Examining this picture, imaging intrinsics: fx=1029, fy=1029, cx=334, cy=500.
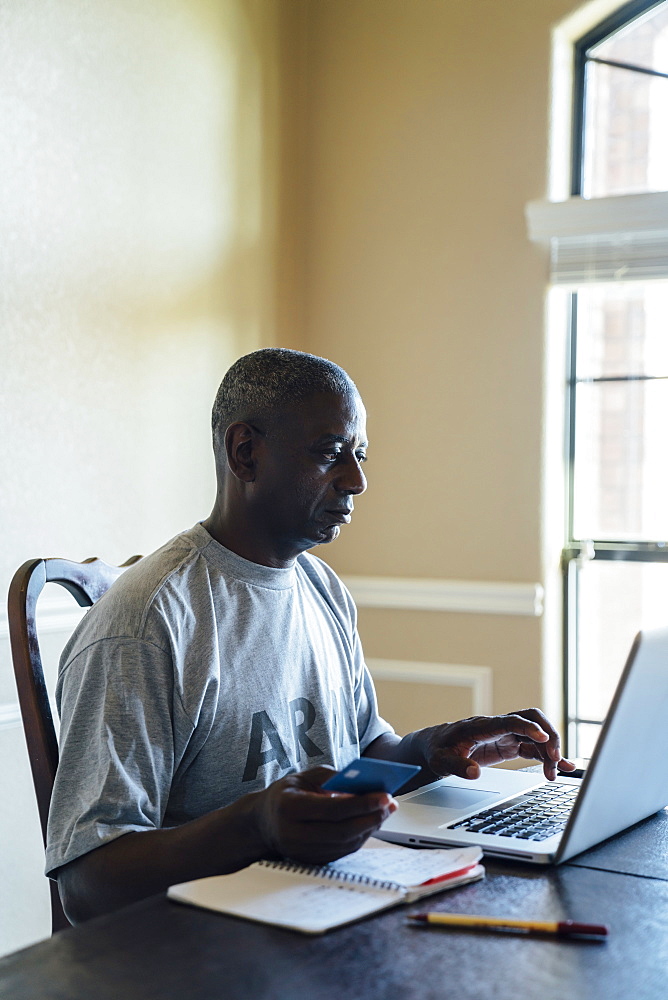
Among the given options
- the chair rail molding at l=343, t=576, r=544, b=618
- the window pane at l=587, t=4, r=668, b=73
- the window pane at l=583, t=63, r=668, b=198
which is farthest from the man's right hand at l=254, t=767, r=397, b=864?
the window pane at l=587, t=4, r=668, b=73

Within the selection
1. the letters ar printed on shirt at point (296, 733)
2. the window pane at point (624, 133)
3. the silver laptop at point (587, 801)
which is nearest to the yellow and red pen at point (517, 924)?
the silver laptop at point (587, 801)

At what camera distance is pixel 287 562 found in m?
1.46

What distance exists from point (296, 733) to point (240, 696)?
0.40 ft

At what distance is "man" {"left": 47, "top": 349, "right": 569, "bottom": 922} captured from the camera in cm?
102

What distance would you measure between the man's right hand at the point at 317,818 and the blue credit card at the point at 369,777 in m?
0.01

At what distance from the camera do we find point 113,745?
112 centimetres

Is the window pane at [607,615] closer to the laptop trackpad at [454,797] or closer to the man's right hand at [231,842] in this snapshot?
the laptop trackpad at [454,797]

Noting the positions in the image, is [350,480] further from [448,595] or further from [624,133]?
[624,133]

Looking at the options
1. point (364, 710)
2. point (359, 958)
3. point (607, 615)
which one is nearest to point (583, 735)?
point (607, 615)

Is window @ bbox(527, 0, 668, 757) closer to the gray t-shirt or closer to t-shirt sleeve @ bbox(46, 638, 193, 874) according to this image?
the gray t-shirt

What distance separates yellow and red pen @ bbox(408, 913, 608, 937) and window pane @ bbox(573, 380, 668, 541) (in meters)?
2.21

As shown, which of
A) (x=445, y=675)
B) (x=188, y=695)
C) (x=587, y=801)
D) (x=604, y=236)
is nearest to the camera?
(x=587, y=801)

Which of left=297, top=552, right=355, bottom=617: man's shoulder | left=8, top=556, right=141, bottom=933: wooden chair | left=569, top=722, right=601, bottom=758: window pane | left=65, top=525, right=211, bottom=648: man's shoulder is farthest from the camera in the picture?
left=569, top=722, right=601, bottom=758: window pane

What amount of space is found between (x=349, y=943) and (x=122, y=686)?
1.45 feet
